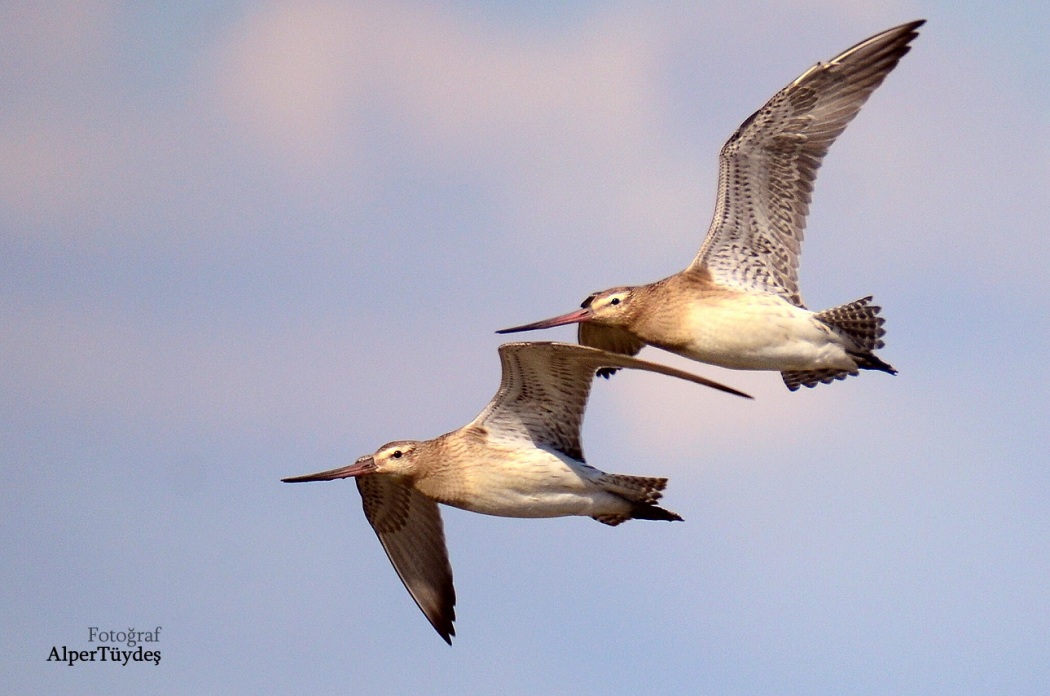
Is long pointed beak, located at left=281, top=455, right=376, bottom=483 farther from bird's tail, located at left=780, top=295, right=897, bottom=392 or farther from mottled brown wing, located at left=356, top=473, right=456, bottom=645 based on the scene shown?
bird's tail, located at left=780, top=295, right=897, bottom=392

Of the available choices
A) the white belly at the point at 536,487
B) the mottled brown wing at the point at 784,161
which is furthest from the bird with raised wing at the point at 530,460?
the mottled brown wing at the point at 784,161

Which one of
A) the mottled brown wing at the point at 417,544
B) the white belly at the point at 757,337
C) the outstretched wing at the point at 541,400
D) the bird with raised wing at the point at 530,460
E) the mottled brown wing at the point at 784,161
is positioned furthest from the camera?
the mottled brown wing at the point at 417,544

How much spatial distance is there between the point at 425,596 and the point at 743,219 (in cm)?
400

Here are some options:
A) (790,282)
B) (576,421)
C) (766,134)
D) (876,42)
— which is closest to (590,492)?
(576,421)

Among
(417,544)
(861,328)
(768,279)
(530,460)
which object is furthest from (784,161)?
(417,544)

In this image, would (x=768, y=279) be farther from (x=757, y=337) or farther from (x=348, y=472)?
(x=348, y=472)

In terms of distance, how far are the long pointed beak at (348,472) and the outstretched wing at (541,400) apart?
1086 mm

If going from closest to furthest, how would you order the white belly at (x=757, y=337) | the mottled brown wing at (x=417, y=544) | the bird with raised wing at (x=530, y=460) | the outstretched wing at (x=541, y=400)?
the outstretched wing at (x=541, y=400) < the bird with raised wing at (x=530, y=460) < the white belly at (x=757, y=337) < the mottled brown wing at (x=417, y=544)

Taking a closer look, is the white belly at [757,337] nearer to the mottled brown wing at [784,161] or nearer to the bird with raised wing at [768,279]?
the bird with raised wing at [768,279]

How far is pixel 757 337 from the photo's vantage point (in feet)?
40.9

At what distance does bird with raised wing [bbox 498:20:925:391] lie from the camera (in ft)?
41.2

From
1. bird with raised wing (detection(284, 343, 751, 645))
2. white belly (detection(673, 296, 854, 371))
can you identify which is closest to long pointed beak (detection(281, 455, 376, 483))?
bird with raised wing (detection(284, 343, 751, 645))

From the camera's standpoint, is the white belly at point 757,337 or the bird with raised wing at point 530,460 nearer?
the bird with raised wing at point 530,460

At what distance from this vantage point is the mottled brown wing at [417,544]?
1366 centimetres
